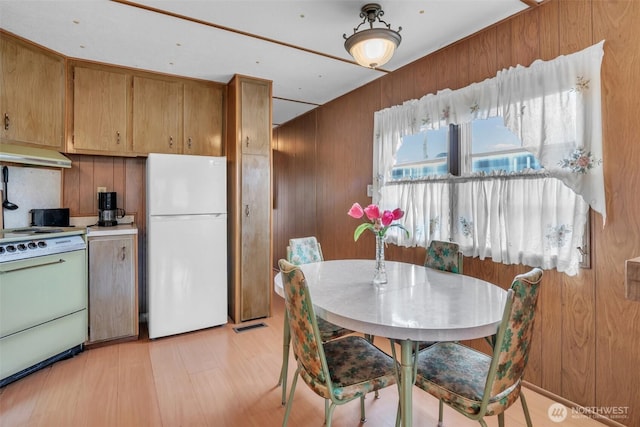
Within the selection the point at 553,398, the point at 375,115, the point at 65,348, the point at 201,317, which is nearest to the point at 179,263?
the point at 201,317

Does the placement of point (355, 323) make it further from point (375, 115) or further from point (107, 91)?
point (107, 91)

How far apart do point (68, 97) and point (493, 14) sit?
354cm

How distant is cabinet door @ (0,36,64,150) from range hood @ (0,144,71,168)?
0.26 feet

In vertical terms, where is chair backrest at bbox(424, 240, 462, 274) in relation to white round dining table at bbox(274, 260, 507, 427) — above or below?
above

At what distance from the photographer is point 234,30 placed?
2.38 m

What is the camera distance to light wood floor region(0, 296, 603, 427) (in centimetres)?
183

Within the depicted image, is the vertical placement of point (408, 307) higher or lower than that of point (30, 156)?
lower

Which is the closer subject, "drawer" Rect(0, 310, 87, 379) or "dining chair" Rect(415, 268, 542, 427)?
"dining chair" Rect(415, 268, 542, 427)

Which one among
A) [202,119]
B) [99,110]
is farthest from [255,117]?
[99,110]

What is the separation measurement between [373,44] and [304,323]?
1633 mm

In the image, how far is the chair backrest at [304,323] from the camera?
1294 mm

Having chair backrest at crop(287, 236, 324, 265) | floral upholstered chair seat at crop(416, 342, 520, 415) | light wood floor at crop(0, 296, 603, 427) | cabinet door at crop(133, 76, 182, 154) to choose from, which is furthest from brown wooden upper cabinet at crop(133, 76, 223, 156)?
floral upholstered chair seat at crop(416, 342, 520, 415)

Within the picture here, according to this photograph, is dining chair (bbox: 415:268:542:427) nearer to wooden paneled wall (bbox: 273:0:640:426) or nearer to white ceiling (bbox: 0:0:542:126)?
wooden paneled wall (bbox: 273:0:640:426)

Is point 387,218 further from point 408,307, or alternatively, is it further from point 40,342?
point 40,342
